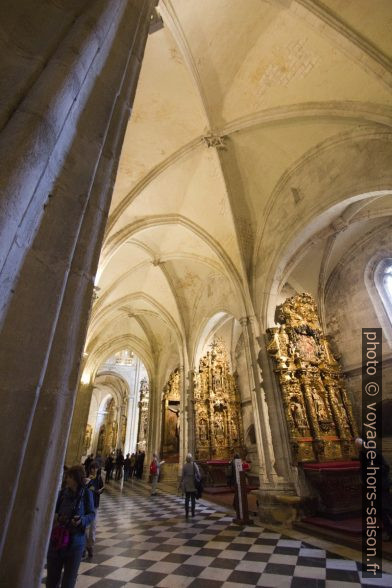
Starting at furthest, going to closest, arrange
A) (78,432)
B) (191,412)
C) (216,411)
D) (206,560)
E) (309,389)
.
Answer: (78,432) < (216,411) < (191,412) < (309,389) < (206,560)

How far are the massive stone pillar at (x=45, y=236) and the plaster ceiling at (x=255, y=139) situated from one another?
544 centimetres

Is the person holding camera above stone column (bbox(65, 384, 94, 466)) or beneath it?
beneath

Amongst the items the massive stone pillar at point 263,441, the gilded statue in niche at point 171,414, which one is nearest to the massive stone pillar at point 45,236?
the massive stone pillar at point 263,441

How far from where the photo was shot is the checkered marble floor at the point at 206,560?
3.30 metres

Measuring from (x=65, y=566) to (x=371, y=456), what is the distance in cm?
495

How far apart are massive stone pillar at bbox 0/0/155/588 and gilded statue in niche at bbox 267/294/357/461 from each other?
22.9ft

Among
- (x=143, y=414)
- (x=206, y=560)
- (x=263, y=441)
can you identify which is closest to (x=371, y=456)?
(x=263, y=441)

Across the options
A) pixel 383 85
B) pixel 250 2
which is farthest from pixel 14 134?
pixel 250 2

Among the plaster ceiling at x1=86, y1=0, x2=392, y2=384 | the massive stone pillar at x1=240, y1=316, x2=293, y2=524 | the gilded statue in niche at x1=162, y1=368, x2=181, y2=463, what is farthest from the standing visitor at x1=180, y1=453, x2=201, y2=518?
the gilded statue in niche at x1=162, y1=368, x2=181, y2=463

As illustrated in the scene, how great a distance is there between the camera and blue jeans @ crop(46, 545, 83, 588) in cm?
232

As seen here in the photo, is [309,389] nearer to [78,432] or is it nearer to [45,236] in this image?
[45,236]

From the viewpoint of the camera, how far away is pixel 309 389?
7.70 m

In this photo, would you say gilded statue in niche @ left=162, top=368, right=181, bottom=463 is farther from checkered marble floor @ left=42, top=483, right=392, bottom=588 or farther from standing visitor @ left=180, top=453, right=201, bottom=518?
checkered marble floor @ left=42, top=483, right=392, bottom=588

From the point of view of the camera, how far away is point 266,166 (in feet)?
26.9
